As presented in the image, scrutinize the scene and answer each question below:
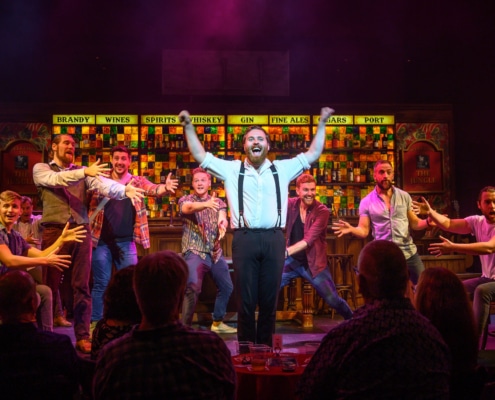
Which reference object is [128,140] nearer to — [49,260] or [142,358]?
[49,260]

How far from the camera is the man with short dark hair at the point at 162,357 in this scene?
1693 millimetres

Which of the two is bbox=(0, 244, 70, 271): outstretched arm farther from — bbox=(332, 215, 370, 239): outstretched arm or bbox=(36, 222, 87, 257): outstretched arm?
bbox=(332, 215, 370, 239): outstretched arm

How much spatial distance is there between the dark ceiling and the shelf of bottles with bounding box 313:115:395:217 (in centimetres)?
46

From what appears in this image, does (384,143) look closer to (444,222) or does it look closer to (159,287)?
(444,222)

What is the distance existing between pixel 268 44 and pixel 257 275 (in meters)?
6.34

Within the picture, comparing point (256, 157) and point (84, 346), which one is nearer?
point (256, 157)

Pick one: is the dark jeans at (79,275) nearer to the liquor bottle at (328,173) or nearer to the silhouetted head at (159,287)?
the silhouetted head at (159,287)

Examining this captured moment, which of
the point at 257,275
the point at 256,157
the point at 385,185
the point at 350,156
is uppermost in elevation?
the point at 350,156

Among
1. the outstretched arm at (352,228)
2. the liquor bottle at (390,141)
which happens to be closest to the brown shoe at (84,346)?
the outstretched arm at (352,228)

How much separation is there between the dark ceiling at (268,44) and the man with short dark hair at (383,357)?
7.49 m

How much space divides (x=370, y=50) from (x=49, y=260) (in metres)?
7.29

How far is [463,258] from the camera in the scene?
6.87 meters

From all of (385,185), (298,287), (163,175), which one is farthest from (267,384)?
(163,175)

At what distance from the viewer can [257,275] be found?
3727mm
